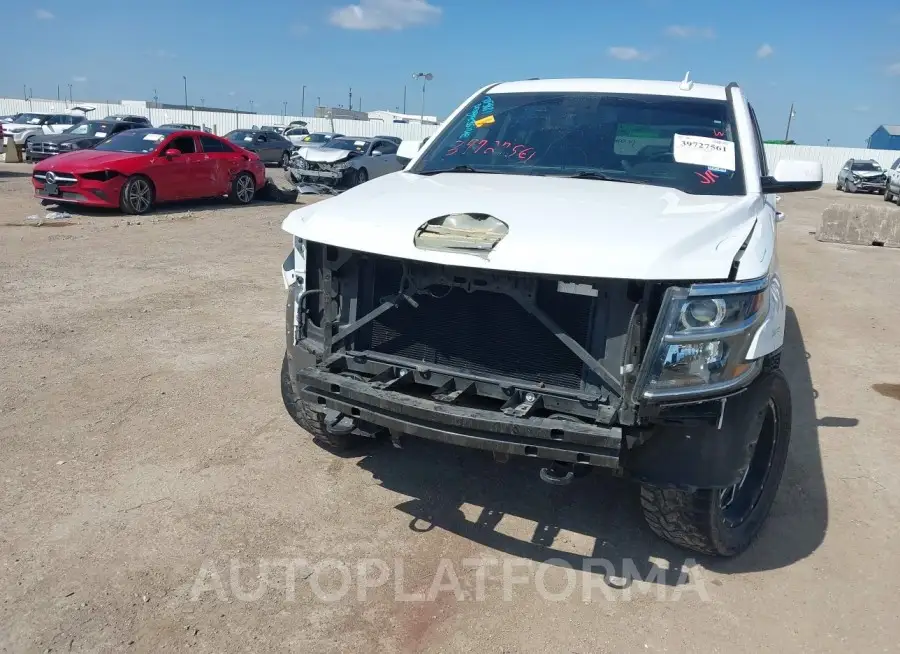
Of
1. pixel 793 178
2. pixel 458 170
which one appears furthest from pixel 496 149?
pixel 793 178

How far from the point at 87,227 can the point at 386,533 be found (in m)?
10.0

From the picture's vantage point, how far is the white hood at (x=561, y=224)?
2.52m

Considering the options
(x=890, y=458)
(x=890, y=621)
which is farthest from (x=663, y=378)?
(x=890, y=458)

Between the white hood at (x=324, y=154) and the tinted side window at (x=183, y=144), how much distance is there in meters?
4.34

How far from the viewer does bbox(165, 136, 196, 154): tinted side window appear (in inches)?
535

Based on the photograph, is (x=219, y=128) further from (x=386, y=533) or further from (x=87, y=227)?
(x=386, y=533)

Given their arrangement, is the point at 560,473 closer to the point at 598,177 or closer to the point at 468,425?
the point at 468,425

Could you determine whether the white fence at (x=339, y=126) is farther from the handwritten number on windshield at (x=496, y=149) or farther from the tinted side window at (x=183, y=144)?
the handwritten number on windshield at (x=496, y=149)

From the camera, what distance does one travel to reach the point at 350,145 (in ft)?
64.5

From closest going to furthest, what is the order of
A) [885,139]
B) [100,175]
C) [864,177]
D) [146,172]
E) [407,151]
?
[407,151] < [100,175] < [146,172] < [864,177] < [885,139]

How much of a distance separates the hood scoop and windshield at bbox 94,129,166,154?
476 inches

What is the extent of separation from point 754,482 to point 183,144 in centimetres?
1305

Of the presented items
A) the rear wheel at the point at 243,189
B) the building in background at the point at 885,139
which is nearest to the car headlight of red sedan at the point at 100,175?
the rear wheel at the point at 243,189

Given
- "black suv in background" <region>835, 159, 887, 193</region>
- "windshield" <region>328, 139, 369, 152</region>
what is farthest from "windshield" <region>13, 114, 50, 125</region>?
"black suv in background" <region>835, 159, 887, 193</region>
